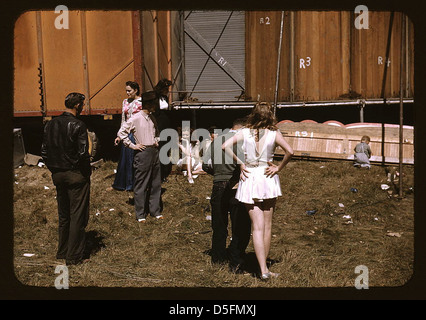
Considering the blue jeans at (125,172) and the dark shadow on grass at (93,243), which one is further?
the blue jeans at (125,172)

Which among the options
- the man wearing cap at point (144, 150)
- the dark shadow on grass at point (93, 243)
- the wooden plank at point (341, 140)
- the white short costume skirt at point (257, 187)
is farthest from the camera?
the wooden plank at point (341, 140)

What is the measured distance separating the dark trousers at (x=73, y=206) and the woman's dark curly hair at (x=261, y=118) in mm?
2084

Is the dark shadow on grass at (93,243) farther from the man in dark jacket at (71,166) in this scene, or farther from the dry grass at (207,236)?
the man in dark jacket at (71,166)

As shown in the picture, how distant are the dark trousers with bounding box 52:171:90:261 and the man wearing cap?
1673 millimetres

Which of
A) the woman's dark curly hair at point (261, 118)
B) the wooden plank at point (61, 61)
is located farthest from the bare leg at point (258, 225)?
the wooden plank at point (61, 61)

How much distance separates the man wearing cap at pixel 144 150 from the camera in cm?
719

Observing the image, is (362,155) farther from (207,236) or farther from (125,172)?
(125,172)

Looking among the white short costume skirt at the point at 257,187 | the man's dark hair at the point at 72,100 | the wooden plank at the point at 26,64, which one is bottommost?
the white short costume skirt at the point at 257,187

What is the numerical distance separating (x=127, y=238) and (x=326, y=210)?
3438 millimetres

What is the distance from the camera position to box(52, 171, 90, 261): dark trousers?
18.0 ft

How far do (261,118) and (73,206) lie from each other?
241cm

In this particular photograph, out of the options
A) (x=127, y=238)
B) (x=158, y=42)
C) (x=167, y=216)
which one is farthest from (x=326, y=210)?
(x=158, y=42)

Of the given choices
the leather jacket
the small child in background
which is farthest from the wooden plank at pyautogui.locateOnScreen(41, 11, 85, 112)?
the small child in background

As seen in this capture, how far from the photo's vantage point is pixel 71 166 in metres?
5.47
